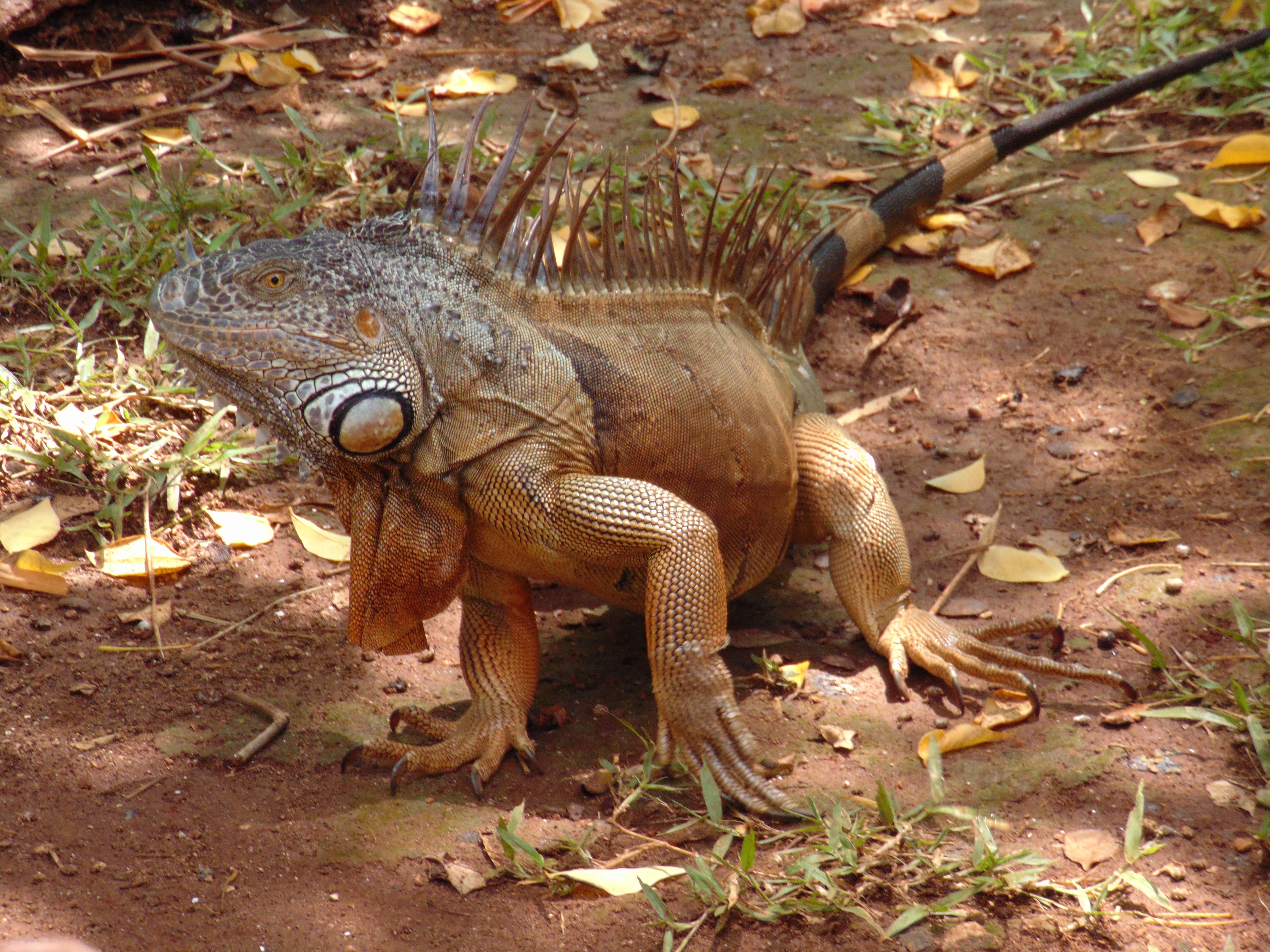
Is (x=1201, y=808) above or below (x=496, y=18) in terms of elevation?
below

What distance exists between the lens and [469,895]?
240cm

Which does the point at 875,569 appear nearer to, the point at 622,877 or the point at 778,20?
the point at 622,877

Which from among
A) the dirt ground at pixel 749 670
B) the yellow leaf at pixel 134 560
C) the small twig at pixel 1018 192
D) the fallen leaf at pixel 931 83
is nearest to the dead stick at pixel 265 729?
the dirt ground at pixel 749 670

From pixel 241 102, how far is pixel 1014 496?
4205 mm

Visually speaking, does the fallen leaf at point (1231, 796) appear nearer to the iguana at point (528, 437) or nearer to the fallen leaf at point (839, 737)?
the iguana at point (528, 437)

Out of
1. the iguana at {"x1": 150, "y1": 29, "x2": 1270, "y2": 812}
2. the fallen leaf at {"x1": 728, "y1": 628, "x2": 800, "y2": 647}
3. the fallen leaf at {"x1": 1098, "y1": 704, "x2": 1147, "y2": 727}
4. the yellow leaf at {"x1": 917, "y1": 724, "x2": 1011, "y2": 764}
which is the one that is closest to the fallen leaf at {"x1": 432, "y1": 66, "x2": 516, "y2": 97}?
the iguana at {"x1": 150, "y1": 29, "x2": 1270, "y2": 812}

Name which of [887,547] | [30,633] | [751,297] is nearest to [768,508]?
[887,547]

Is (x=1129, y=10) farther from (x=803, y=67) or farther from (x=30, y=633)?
(x=30, y=633)

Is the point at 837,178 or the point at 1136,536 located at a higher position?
the point at 837,178

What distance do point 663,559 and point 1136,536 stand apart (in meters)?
1.89

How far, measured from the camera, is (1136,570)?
11.5 feet

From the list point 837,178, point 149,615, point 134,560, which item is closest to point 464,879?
point 149,615

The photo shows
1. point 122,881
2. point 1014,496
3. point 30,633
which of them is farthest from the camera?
point 1014,496

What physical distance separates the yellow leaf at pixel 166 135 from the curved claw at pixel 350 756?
3.54 metres
